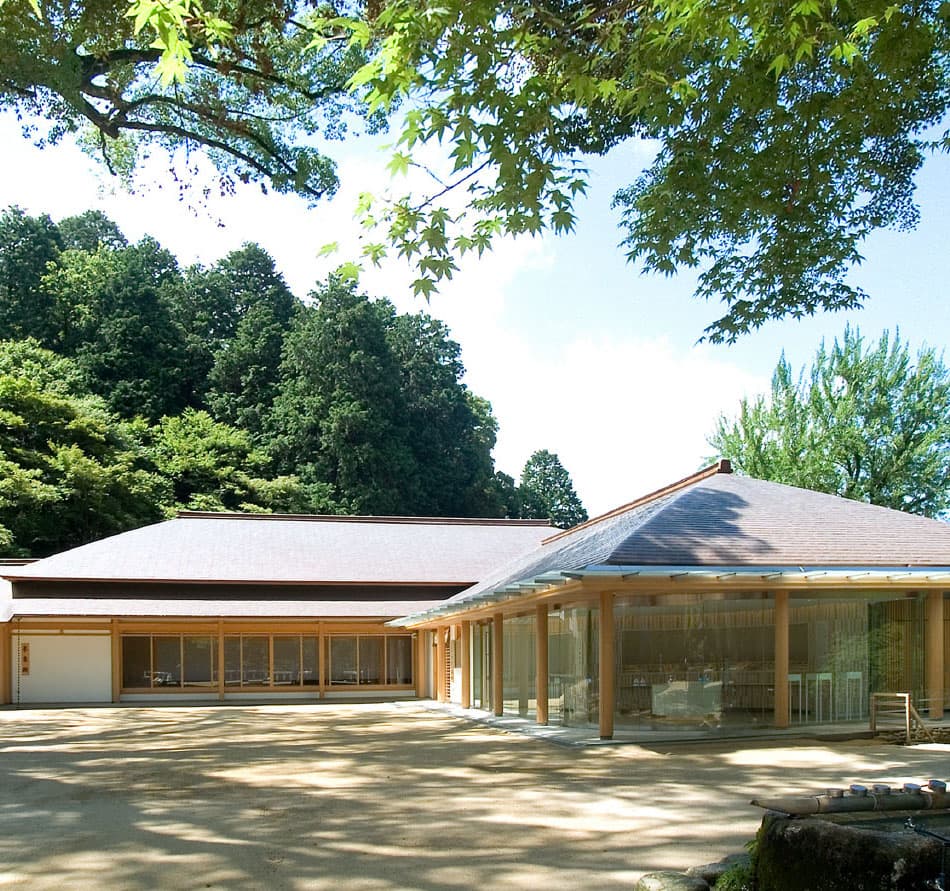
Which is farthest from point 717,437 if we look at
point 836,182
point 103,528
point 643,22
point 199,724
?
point 643,22

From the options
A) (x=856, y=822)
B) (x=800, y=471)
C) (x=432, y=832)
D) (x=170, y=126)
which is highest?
(x=170, y=126)

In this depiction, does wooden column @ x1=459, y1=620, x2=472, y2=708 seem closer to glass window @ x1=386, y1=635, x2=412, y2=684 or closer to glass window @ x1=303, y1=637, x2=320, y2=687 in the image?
glass window @ x1=386, y1=635, x2=412, y2=684

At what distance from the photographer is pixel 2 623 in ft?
84.8

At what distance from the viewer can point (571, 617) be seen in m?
17.1

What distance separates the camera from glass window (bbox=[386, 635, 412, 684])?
2925 centimetres

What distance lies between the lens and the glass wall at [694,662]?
1545 cm

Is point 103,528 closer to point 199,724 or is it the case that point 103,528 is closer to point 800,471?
point 199,724

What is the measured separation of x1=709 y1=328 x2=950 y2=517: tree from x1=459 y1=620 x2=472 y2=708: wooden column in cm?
1758

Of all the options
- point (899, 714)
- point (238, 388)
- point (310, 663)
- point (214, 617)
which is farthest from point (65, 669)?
point (238, 388)

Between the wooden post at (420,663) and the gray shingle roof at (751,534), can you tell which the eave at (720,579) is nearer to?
the gray shingle roof at (751,534)

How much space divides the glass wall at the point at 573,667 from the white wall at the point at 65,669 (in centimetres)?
1426

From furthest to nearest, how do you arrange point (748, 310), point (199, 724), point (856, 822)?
point (199, 724) → point (748, 310) → point (856, 822)

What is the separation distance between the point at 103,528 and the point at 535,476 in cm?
3626

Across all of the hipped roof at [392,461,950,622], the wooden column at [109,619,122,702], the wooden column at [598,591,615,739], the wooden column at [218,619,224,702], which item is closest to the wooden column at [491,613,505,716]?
the hipped roof at [392,461,950,622]
